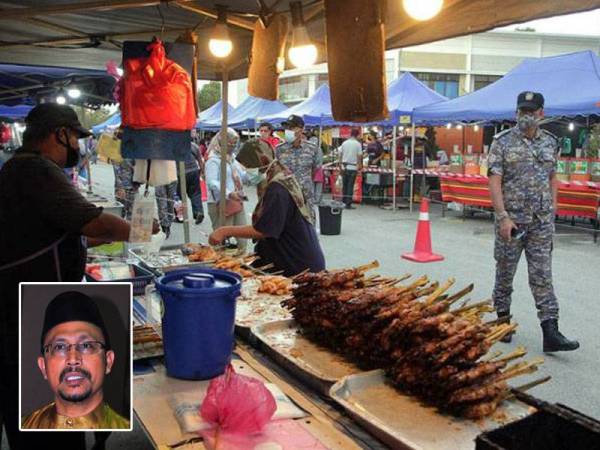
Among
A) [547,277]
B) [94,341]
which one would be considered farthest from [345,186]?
[94,341]

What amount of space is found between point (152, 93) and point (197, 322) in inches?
65.5

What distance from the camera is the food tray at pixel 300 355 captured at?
226 centimetres

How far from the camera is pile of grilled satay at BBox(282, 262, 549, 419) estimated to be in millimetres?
1991

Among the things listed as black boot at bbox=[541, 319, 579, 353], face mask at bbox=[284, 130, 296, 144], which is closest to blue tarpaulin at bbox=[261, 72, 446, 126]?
face mask at bbox=[284, 130, 296, 144]

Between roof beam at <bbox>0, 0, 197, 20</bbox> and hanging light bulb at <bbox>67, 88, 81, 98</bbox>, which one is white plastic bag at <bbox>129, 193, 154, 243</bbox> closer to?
roof beam at <bbox>0, 0, 197, 20</bbox>

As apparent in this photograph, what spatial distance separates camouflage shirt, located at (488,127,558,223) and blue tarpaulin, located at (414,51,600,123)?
6915mm

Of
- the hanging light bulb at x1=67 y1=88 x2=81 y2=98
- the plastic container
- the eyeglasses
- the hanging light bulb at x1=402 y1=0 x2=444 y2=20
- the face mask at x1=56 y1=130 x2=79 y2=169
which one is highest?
the hanging light bulb at x1=67 y1=88 x2=81 y2=98

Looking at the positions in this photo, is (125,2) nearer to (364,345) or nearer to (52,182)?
(52,182)

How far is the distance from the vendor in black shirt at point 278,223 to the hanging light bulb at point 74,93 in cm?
559

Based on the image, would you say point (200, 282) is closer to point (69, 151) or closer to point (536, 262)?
point (69, 151)

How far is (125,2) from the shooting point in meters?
3.65

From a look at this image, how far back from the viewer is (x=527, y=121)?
5.26 metres

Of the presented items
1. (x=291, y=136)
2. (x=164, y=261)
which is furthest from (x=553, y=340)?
(x=291, y=136)

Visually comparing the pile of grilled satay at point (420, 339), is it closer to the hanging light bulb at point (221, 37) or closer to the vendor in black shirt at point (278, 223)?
the vendor in black shirt at point (278, 223)
